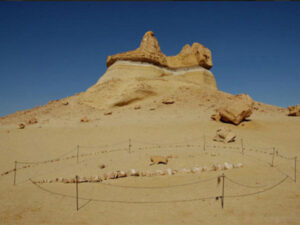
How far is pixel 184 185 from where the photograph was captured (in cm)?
546

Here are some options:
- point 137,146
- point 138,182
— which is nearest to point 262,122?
point 137,146

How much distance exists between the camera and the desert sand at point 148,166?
4.07 m

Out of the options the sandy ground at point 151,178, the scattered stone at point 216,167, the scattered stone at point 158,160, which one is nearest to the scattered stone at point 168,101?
the sandy ground at point 151,178

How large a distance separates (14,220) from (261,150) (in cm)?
902

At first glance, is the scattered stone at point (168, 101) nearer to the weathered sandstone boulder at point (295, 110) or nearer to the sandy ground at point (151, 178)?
the sandy ground at point (151, 178)

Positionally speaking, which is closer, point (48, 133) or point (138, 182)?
point (138, 182)

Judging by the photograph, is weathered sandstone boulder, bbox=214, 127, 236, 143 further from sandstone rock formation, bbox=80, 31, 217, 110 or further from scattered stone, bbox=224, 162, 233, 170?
sandstone rock formation, bbox=80, 31, 217, 110

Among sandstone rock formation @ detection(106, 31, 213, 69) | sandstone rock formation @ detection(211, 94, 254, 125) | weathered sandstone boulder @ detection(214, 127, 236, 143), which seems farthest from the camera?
sandstone rock formation @ detection(106, 31, 213, 69)

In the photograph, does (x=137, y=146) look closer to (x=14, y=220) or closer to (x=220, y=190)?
(x=220, y=190)

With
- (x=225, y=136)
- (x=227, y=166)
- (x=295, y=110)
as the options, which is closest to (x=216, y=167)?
(x=227, y=166)

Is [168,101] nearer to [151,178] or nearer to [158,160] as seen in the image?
[158,160]

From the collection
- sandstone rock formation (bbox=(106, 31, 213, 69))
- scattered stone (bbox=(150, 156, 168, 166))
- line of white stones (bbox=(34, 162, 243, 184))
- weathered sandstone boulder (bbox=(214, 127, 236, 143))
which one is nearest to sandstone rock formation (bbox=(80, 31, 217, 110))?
sandstone rock formation (bbox=(106, 31, 213, 69))

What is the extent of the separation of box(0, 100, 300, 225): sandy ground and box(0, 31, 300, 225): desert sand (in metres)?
0.02

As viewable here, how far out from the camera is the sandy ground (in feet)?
13.1
